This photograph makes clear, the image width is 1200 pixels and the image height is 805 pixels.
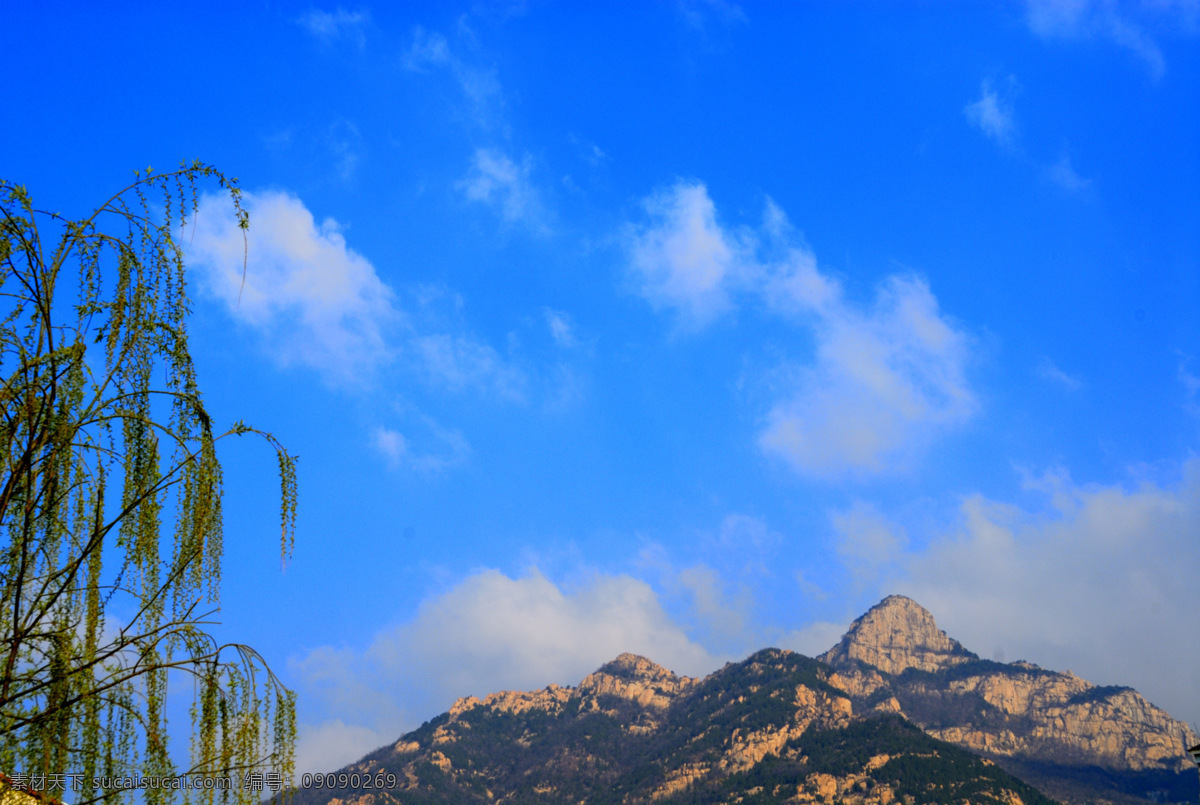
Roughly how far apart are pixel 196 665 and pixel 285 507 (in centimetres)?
171

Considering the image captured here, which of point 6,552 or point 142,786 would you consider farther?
point 142,786

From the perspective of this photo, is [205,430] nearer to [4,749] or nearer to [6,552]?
[6,552]

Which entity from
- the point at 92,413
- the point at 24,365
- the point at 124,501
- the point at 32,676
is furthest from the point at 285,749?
the point at 24,365

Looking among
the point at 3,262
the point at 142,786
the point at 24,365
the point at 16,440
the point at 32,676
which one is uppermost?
the point at 3,262

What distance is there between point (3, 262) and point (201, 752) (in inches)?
196

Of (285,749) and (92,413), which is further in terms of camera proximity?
(285,749)

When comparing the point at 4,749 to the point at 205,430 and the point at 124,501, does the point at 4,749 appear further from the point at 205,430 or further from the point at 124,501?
the point at 205,430

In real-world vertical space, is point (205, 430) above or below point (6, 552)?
above

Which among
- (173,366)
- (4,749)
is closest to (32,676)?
(4,749)

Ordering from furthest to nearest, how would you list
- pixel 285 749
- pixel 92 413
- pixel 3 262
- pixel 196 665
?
pixel 285 749 → pixel 196 665 → pixel 92 413 → pixel 3 262

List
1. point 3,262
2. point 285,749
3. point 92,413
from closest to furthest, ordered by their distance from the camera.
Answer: point 3,262, point 92,413, point 285,749

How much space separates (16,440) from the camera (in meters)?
7.93

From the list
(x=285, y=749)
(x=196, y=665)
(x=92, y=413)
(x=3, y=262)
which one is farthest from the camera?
(x=285, y=749)

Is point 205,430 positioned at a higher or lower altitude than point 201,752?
higher
